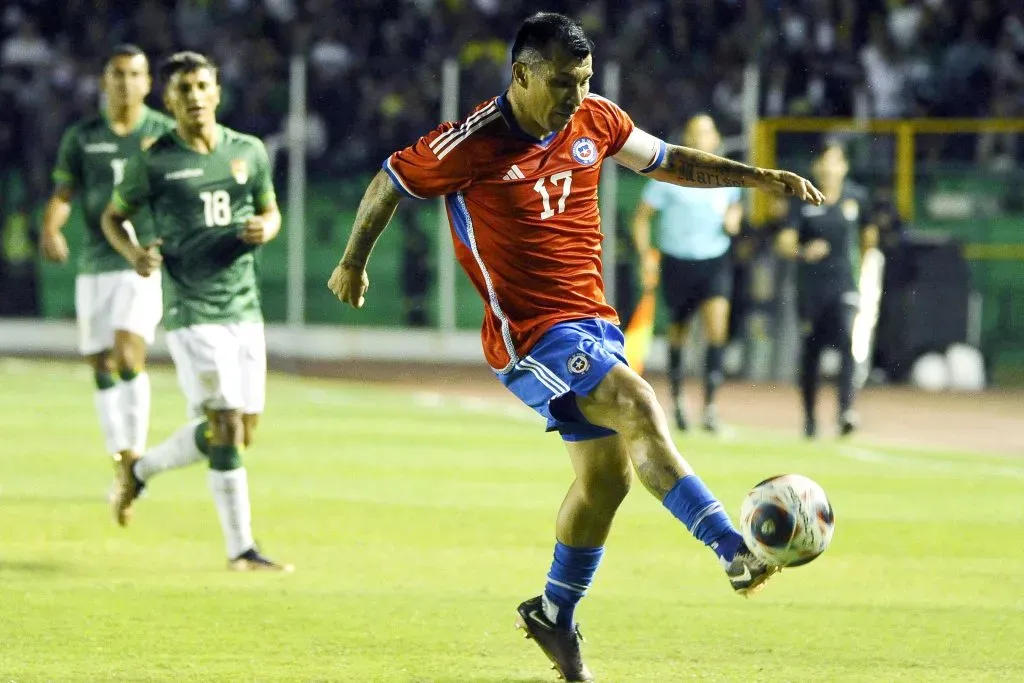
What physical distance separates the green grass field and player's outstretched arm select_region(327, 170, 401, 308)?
1255mm

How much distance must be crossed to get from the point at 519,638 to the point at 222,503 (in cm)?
198

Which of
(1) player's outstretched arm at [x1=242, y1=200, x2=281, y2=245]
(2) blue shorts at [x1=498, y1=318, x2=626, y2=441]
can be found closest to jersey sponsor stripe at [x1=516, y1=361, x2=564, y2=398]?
(2) blue shorts at [x1=498, y1=318, x2=626, y2=441]

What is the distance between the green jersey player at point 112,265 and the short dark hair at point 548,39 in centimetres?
546

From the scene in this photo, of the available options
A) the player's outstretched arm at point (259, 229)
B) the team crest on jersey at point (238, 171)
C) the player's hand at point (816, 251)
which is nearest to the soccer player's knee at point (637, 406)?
the player's outstretched arm at point (259, 229)

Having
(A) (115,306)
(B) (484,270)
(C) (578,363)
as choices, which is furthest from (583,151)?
(A) (115,306)

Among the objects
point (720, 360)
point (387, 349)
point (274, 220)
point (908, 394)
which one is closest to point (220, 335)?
point (274, 220)

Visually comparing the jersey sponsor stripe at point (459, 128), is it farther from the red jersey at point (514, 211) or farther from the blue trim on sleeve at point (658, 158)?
the blue trim on sleeve at point (658, 158)

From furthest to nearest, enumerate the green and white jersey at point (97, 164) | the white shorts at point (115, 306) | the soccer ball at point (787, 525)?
1. the green and white jersey at point (97, 164)
2. the white shorts at point (115, 306)
3. the soccer ball at point (787, 525)

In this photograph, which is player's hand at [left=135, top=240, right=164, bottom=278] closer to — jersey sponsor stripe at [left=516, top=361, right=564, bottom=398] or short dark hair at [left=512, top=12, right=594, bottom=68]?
jersey sponsor stripe at [left=516, top=361, right=564, bottom=398]

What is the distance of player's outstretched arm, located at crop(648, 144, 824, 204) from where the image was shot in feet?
19.1

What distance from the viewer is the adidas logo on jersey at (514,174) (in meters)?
5.48

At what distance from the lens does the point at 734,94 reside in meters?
21.2

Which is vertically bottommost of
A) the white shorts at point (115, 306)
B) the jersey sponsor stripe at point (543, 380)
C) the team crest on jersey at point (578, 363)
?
the white shorts at point (115, 306)

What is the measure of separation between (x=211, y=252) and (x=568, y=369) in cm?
311
